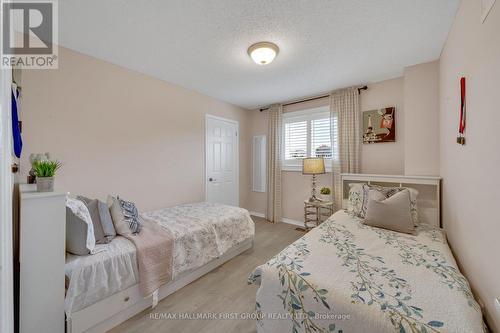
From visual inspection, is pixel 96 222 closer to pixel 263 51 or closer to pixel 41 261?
pixel 41 261

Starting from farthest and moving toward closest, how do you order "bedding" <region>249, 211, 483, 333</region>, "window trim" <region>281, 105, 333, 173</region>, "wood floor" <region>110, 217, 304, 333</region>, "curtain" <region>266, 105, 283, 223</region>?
"curtain" <region>266, 105, 283, 223</region> → "window trim" <region>281, 105, 333, 173</region> → "wood floor" <region>110, 217, 304, 333</region> → "bedding" <region>249, 211, 483, 333</region>

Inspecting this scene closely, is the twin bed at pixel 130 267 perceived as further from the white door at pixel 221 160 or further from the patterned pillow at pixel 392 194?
the patterned pillow at pixel 392 194

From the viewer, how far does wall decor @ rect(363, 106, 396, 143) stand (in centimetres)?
301

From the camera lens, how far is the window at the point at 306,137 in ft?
12.1

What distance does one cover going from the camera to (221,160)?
418 centimetres

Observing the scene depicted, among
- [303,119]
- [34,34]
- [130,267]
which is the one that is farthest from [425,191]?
[34,34]

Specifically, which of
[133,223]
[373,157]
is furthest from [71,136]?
[373,157]

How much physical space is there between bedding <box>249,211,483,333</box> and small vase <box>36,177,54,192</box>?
1.58 meters

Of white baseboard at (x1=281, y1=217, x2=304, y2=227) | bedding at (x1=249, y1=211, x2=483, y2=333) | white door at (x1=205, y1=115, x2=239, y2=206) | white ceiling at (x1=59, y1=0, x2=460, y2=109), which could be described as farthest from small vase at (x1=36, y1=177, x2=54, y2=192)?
white baseboard at (x1=281, y1=217, x2=304, y2=227)

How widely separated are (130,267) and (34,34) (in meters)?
2.48

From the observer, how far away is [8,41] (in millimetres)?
1023

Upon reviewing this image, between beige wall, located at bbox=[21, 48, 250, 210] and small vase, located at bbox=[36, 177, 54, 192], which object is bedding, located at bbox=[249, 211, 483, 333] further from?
beige wall, located at bbox=[21, 48, 250, 210]

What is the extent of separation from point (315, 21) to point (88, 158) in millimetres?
2838

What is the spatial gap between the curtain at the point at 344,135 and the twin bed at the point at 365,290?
1.69 metres
